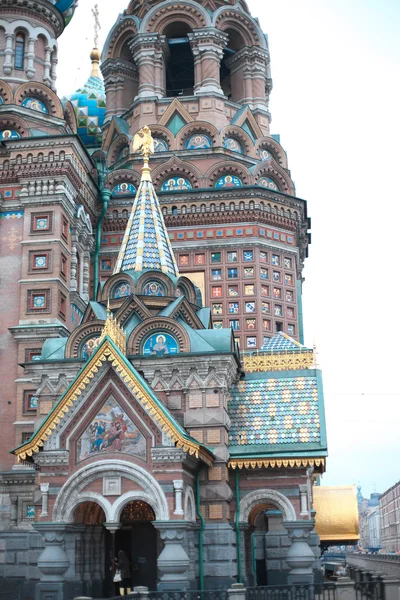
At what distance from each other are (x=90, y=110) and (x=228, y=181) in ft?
36.9

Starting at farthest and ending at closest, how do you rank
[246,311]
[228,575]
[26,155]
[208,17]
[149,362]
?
[208,17] < [246,311] < [26,155] < [149,362] < [228,575]

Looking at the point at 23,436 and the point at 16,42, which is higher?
the point at 16,42

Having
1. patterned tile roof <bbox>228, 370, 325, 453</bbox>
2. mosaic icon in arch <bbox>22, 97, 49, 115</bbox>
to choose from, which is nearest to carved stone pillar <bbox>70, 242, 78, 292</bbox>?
mosaic icon in arch <bbox>22, 97, 49, 115</bbox>

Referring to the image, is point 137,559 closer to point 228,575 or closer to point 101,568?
point 101,568

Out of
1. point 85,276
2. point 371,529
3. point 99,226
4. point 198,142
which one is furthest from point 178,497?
point 371,529

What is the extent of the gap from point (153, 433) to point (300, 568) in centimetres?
502

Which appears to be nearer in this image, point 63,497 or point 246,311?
point 63,497

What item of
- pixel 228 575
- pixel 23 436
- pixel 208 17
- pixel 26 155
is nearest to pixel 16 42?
pixel 26 155

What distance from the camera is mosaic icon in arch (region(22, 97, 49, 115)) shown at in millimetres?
31469

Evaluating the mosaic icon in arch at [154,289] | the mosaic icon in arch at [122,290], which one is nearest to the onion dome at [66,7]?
the mosaic icon in arch at [122,290]

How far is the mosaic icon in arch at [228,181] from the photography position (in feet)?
112

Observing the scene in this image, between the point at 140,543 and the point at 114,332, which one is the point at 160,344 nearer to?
the point at 114,332

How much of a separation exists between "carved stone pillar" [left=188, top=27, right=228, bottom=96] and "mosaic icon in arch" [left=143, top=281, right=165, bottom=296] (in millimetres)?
14055

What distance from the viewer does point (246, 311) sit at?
32.7 meters
